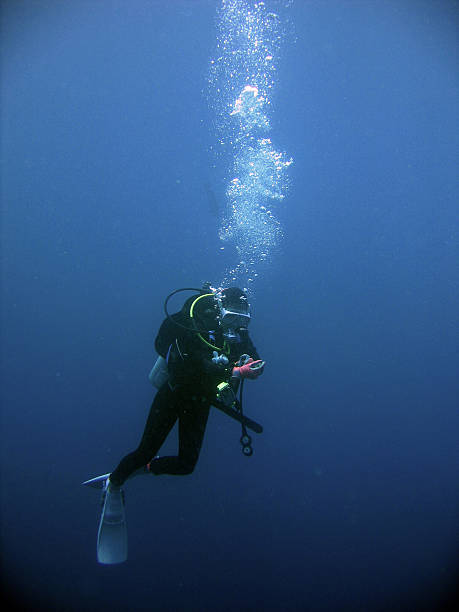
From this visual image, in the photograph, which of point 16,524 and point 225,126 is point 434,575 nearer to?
point 16,524

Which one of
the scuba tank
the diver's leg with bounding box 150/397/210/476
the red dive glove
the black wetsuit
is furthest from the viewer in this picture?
the scuba tank

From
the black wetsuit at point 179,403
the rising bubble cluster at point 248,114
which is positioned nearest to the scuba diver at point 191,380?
the black wetsuit at point 179,403

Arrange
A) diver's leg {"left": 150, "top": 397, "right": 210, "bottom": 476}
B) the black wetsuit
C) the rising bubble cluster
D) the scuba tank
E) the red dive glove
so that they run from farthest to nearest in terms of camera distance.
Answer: the rising bubble cluster, the scuba tank, diver's leg {"left": 150, "top": 397, "right": 210, "bottom": 476}, the black wetsuit, the red dive glove

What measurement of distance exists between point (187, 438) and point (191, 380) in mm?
799

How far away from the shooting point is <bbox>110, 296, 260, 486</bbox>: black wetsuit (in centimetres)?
289

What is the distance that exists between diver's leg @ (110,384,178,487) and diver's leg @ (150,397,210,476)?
0.14 meters

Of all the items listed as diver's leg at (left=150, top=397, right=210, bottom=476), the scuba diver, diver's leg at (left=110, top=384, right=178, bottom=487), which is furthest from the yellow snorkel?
diver's leg at (left=110, top=384, right=178, bottom=487)

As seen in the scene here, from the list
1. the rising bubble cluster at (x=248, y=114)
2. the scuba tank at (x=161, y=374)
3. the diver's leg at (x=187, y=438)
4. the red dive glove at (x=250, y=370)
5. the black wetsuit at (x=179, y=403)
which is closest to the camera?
the red dive glove at (x=250, y=370)

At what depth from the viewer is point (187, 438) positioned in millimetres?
3262

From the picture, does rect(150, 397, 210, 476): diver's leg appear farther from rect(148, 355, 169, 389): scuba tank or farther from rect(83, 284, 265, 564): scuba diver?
rect(148, 355, 169, 389): scuba tank

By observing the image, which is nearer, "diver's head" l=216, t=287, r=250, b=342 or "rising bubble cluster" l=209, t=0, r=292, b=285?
"diver's head" l=216, t=287, r=250, b=342

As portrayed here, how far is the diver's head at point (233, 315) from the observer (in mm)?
2893

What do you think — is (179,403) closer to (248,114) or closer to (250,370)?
(250,370)

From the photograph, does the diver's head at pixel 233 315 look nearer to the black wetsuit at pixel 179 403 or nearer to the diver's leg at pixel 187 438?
the black wetsuit at pixel 179 403
